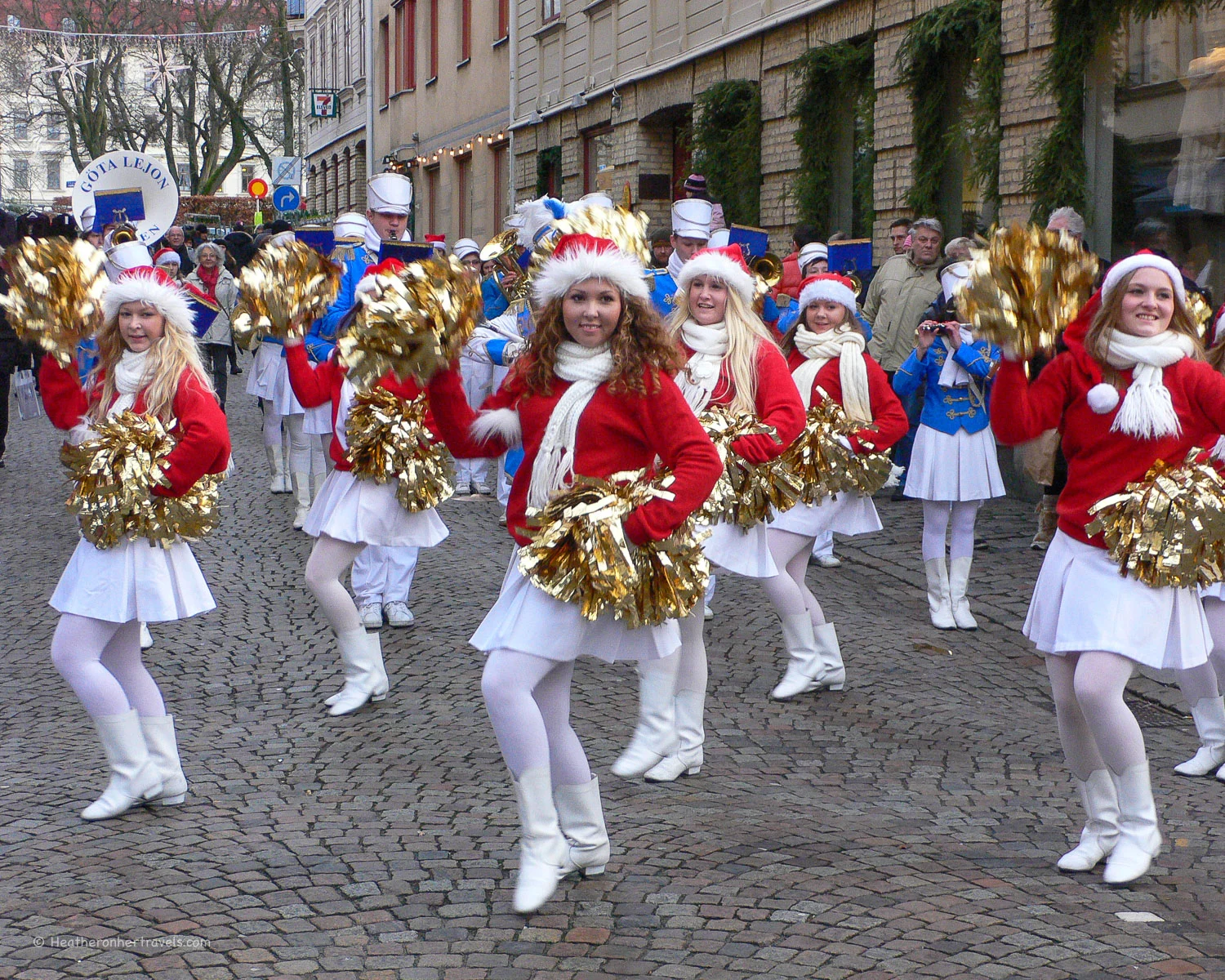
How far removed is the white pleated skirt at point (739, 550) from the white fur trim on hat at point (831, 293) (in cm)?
145

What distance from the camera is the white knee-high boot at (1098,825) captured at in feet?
14.1

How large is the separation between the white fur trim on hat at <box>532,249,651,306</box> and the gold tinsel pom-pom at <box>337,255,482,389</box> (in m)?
0.31

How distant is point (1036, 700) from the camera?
636 cm

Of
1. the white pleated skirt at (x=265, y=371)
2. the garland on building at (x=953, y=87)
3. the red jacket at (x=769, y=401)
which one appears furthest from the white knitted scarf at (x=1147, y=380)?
the garland on building at (x=953, y=87)

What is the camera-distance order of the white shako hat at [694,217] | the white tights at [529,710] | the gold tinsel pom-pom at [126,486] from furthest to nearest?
1. the white shako hat at [694,217]
2. the gold tinsel pom-pom at [126,486]
3. the white tights at [529,710]

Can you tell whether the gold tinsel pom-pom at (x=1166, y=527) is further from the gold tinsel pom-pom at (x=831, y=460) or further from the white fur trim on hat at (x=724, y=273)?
the gold tinsel pom-pom at (x=831, y=460)

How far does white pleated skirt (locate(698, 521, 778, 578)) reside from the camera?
18.2 feet

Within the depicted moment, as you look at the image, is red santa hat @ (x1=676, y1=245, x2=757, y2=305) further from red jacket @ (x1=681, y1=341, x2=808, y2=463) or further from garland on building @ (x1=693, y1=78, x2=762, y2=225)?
garland on building @ (x1=693, y1=78, x2=762, y2=225)

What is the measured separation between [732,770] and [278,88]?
157 feet

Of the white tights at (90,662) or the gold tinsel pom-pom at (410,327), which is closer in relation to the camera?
the gold tinsel pom-pom at (410,327)

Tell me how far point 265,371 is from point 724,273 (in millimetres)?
6043

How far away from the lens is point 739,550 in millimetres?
5578

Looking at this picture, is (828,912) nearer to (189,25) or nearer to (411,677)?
(411,677)

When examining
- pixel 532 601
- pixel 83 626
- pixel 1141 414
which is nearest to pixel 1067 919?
pixel 1141 414
